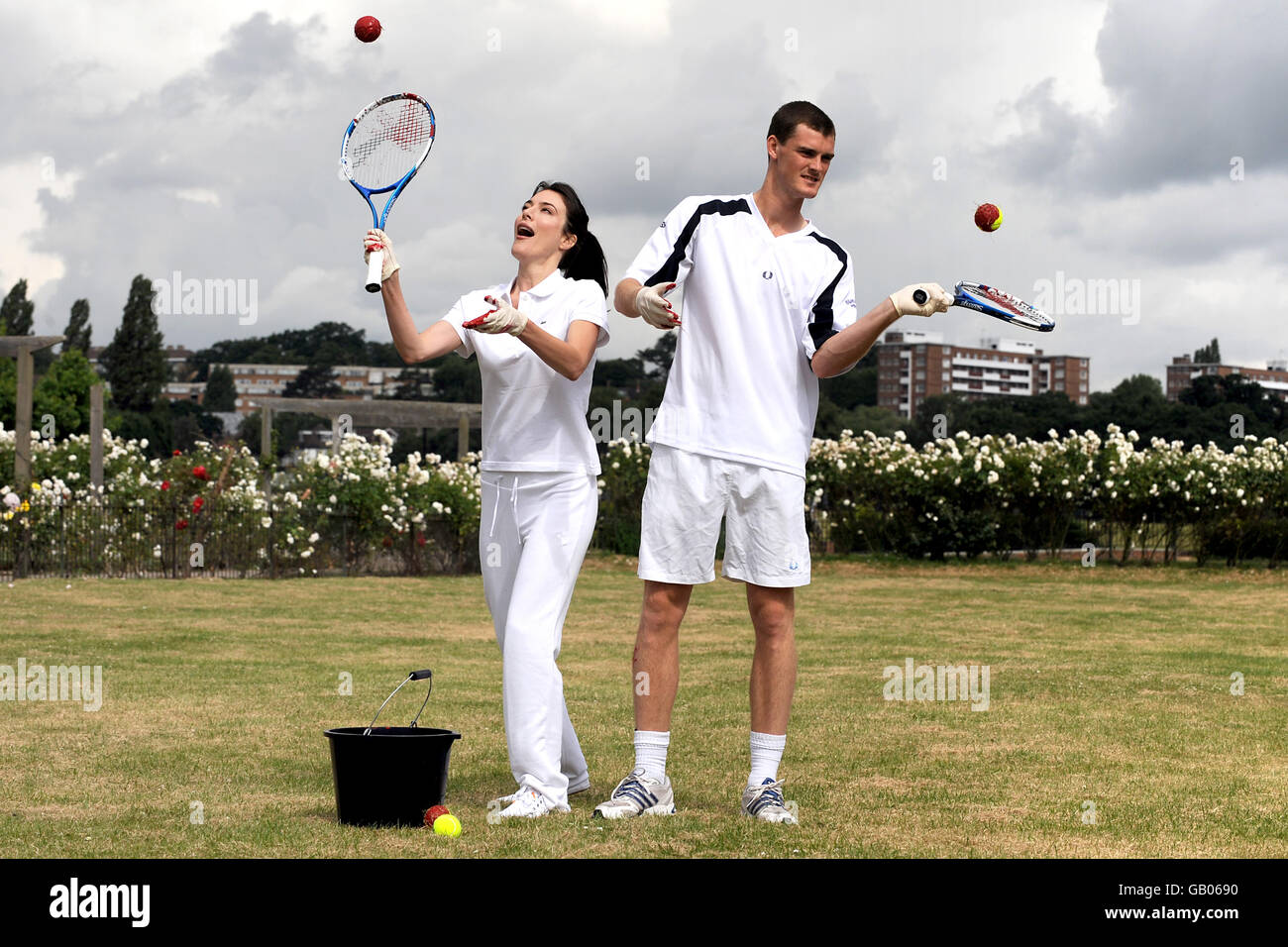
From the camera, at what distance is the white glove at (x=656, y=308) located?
457cm

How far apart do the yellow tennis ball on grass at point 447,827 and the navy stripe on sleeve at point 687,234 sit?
1859mm

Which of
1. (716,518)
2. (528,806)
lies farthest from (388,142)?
(528,806)

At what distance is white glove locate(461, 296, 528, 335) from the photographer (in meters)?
4.39

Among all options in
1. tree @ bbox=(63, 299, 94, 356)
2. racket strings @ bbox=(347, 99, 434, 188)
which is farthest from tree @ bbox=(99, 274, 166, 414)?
racket strings @ bbox=(347, 99, 434, 188)

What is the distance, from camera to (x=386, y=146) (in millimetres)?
5496

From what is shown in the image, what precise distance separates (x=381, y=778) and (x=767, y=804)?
4.14 feet

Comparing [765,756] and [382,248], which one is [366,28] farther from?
[765,756]

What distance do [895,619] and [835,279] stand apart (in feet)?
29.5

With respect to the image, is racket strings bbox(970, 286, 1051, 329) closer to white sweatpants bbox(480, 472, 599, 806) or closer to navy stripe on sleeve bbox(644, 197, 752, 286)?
navy stripe on sleeve bbox(644, 197, 752, 286)

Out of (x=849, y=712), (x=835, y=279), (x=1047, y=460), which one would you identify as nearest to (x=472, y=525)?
(x=1047, y=460)

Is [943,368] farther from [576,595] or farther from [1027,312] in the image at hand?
[1027,312]

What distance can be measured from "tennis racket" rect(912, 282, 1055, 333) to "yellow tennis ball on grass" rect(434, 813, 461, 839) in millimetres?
2135

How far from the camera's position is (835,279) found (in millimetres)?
4898

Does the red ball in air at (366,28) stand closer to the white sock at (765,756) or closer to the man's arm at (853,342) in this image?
the man's arm at (853,342)
